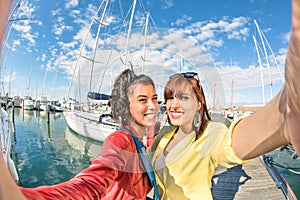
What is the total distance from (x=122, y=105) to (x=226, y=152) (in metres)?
0.21

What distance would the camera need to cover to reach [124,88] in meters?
0.36

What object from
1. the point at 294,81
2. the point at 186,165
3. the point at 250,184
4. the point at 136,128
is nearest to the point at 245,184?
the point at 250,184

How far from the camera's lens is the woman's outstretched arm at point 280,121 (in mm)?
127

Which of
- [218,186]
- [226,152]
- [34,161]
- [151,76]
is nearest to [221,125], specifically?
[226,152]

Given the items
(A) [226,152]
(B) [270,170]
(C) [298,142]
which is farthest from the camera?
(B) [270,170]

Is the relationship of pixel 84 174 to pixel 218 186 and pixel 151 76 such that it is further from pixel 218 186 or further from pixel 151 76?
pixel 218 186

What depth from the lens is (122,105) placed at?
0.37 meters

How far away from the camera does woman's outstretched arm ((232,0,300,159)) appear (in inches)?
5.0

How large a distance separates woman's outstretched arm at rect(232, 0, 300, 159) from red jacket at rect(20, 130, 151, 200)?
0.62 feet

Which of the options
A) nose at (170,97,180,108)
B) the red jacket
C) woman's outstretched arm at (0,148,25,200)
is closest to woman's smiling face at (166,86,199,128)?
nose at (170,97,180,108)

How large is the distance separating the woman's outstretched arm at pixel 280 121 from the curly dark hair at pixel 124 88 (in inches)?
7.1

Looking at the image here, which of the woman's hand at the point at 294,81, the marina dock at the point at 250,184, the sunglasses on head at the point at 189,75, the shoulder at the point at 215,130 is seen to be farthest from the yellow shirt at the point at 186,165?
the marina dock at the point at 250,184

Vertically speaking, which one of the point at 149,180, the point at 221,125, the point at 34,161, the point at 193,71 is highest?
the point at 193,71

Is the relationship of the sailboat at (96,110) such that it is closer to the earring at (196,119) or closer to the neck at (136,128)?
the neck at (136,128)
